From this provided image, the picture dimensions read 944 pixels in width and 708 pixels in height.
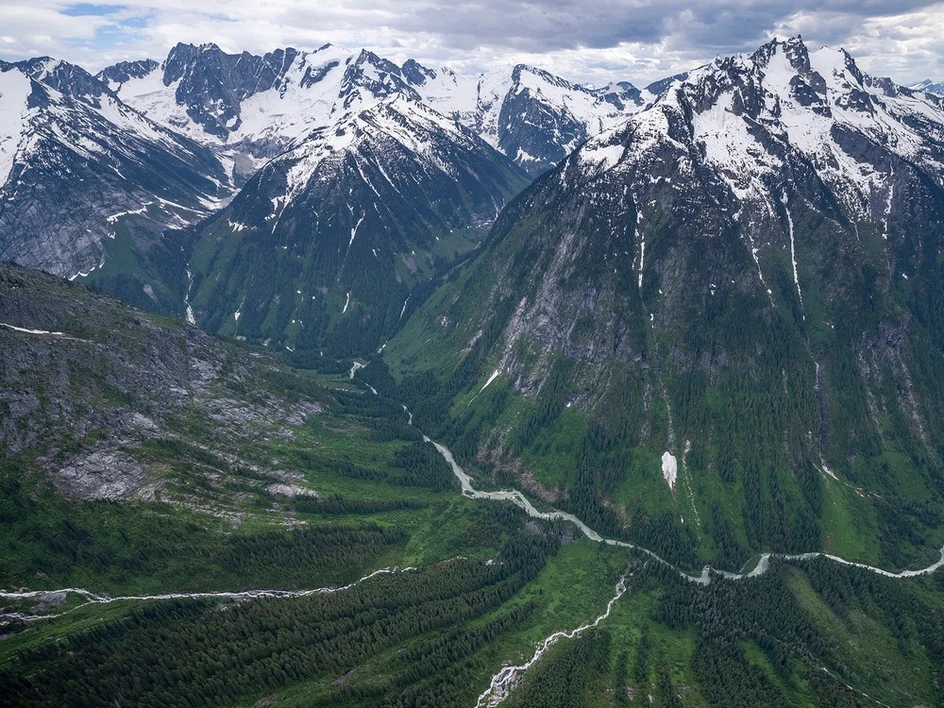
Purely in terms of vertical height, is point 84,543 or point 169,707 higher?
point 84,543

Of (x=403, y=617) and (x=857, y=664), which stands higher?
(x=857, y=664)

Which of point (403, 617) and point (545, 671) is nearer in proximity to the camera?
point (545, 671)

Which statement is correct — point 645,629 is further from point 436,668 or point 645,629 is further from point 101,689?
point 101,689

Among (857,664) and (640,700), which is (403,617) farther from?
(857,664)

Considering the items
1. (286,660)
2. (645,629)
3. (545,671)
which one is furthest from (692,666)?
(286,660)

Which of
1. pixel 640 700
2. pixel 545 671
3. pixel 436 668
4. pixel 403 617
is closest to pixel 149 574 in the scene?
pixel 403 617

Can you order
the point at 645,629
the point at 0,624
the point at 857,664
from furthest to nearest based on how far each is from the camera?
1. the point at 645,629
2. the point at 857,664
3. the point at 0,624

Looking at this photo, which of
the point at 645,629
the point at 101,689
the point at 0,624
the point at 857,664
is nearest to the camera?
the point at 101,689

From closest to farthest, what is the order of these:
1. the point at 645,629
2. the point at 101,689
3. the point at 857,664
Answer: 1. the point at 101,689
2. the point at 857,664
3. the point at 645,629

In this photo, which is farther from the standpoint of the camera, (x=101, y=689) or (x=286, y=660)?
(x=286, y=660)
